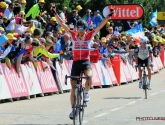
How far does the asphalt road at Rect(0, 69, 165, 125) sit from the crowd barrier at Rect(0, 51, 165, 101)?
35 cm

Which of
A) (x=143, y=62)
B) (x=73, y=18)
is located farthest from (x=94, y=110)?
(x=73, y=18)

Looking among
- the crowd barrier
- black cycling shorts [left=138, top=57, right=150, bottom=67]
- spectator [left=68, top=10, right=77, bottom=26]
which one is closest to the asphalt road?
the crowd barrier

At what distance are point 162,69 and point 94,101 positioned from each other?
23.5 metres

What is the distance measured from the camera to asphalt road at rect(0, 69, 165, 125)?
13.1 m

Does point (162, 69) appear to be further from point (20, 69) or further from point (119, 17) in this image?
point (20, 69)

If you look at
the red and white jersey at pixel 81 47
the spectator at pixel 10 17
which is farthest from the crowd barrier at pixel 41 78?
the red and white jersey at pixel 81 47

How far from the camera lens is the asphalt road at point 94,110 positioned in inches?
516

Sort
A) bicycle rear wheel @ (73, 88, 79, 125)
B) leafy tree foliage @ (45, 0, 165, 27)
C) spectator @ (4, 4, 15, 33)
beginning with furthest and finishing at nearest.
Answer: leafy tree foliage @ (45, 0, 165, 27)
spectator @ (4, 4, 15, 33)
bicycle rear wheel @ (73, 88, 79, 125)

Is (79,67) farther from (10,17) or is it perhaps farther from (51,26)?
(51,26)

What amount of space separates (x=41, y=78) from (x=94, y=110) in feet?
16.0

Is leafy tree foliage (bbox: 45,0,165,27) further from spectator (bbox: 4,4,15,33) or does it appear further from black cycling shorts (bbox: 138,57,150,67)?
black cycling shorts (bbox: 138,57,150,67)

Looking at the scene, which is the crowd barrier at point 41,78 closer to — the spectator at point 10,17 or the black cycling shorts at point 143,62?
the spectator at point 10,17

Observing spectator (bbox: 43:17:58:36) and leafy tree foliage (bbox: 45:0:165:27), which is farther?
leafy tree foliage (bbox: 45:0:165:27)

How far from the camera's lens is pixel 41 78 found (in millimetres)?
20094
